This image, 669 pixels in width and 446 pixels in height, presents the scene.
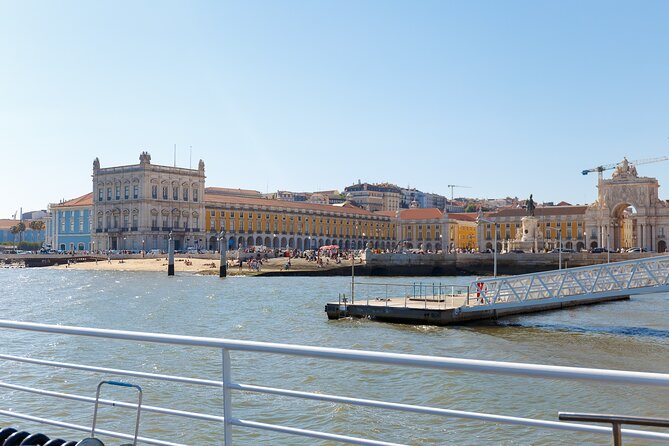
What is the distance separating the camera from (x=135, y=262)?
87438 mm

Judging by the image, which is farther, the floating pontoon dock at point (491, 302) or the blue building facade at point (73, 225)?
the blue building facade at point (73, 225)

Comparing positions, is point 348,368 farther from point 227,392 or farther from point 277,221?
point 277,221

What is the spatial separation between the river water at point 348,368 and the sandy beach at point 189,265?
39.0 metres

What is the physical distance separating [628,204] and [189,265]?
61881mm

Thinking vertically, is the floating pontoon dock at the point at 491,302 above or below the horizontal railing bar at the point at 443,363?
below

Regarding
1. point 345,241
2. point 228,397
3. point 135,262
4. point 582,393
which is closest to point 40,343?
point 582,393

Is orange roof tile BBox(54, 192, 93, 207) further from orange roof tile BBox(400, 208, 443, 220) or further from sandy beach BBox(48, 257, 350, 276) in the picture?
orange roof tile BBox(400, 208, 443, 220)

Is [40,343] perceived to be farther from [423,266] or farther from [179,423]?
[423,266]

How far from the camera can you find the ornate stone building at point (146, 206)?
108500 millimetres

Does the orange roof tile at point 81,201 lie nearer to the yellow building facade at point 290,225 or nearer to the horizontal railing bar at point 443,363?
the yellow building facade at point 290,225

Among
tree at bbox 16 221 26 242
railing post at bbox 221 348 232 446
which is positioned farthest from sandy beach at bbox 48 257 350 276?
railing post at bbox 221 348 232 446

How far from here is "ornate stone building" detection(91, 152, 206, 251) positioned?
10850cm

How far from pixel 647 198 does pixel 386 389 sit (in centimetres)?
9901

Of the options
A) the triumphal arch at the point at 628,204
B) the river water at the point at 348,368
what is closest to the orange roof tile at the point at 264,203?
the triumphal arch at the point at 628,204
